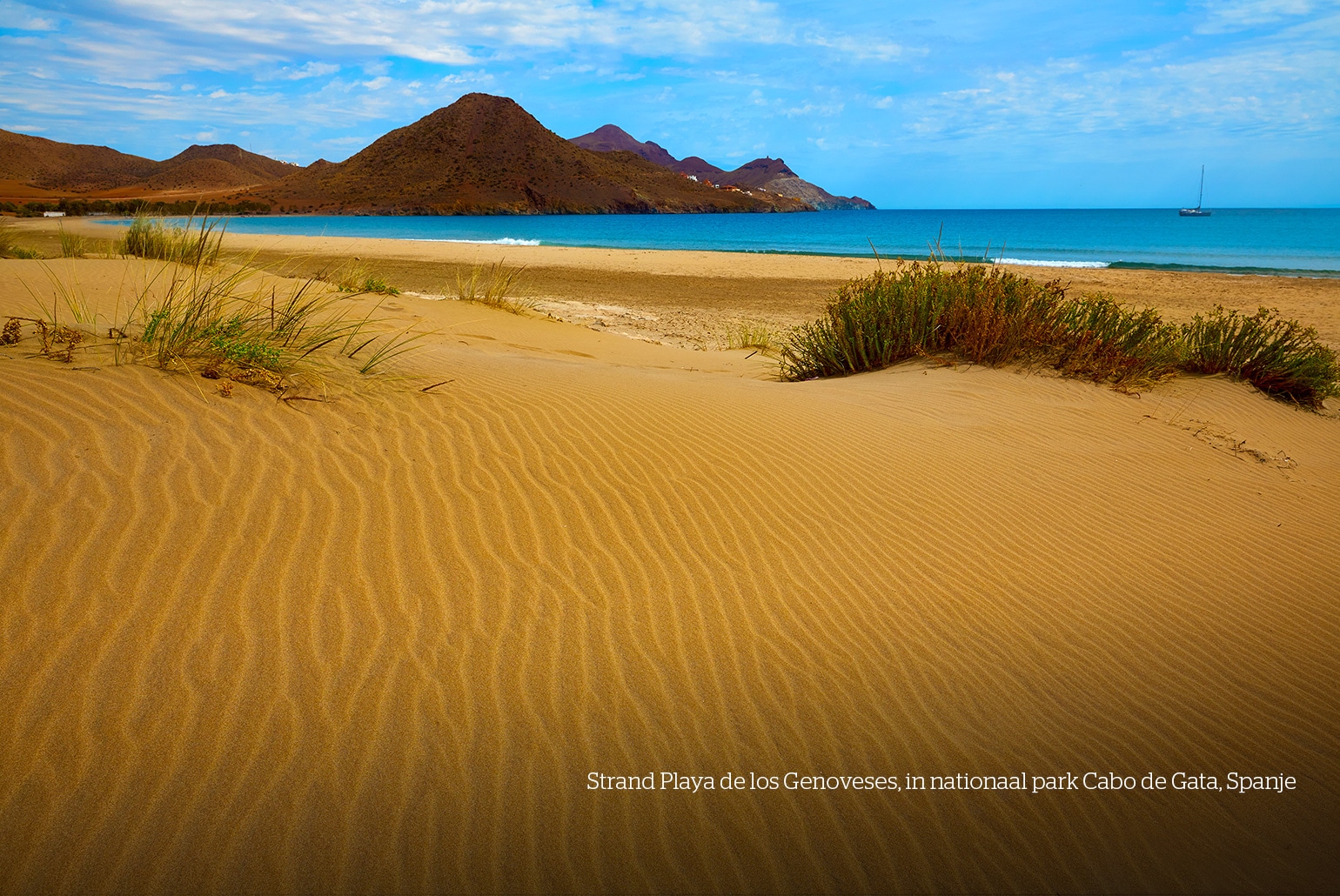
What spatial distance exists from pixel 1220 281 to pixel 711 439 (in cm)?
2134

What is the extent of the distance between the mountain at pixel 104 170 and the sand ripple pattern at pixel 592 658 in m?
105

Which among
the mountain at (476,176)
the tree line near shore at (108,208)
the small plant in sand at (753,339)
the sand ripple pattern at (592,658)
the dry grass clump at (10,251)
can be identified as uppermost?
the mountain at (476,176)

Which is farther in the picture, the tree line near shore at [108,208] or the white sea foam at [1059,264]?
the tree line near shore at [108,208]

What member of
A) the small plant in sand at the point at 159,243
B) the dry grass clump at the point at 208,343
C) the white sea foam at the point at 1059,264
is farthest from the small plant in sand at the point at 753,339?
the white sea foam at the point at 1059,264

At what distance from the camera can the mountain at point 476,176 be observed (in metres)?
85.4

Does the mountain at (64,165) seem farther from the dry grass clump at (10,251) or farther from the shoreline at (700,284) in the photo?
the dry grass clump at (10,251)

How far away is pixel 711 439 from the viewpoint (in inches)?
181

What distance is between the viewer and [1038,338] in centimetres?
711

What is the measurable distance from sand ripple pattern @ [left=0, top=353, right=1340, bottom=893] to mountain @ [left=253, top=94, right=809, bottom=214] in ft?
278

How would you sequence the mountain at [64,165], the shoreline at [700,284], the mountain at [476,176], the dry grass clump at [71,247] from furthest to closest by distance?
the mountain at [64,165], the mountain at [476,176], the shoreline at [700,284], the dry grass clump at [71,247]

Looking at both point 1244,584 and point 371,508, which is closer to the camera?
point 371,508

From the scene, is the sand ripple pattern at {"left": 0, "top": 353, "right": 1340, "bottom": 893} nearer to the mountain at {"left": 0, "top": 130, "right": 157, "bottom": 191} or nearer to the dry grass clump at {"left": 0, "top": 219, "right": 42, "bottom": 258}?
the dry grass clump at {"left": 0, "top": 219, "right": 42, "bottom": 258}

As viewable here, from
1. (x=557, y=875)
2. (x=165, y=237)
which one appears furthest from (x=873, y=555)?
(x=165, y=237)

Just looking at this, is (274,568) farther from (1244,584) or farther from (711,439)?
(1244,584)
